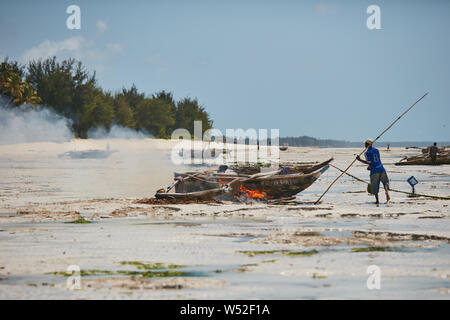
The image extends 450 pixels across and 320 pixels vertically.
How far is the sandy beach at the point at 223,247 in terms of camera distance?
24.5 ft

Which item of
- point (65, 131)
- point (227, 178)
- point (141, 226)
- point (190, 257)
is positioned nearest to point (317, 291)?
point (190, 257)

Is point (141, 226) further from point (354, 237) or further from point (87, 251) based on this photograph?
point (354, 237)

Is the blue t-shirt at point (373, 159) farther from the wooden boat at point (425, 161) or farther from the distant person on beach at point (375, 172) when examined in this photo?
the wooden boat at point (425, 161)

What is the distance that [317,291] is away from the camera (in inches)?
287

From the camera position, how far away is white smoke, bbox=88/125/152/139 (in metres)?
56.2

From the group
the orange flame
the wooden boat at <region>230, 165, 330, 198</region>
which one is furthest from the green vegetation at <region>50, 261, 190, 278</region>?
the orange flame

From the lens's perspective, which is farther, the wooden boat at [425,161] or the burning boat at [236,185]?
the wooden boat at [425,161]

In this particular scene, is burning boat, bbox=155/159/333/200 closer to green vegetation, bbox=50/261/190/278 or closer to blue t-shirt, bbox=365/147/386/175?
blue t-shirt, bbox=365/147/386/175

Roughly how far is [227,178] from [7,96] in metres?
35.7

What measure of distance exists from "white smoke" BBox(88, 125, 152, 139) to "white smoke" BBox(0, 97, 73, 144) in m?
3.43

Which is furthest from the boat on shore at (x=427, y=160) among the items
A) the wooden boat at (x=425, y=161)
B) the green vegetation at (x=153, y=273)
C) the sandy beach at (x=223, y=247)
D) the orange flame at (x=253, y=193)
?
the green vegetation at (x=153, y=273)

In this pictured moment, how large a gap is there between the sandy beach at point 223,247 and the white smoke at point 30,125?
2600cm

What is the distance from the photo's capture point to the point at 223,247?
1034 cm

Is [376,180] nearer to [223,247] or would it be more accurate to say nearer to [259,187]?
[259,187]
